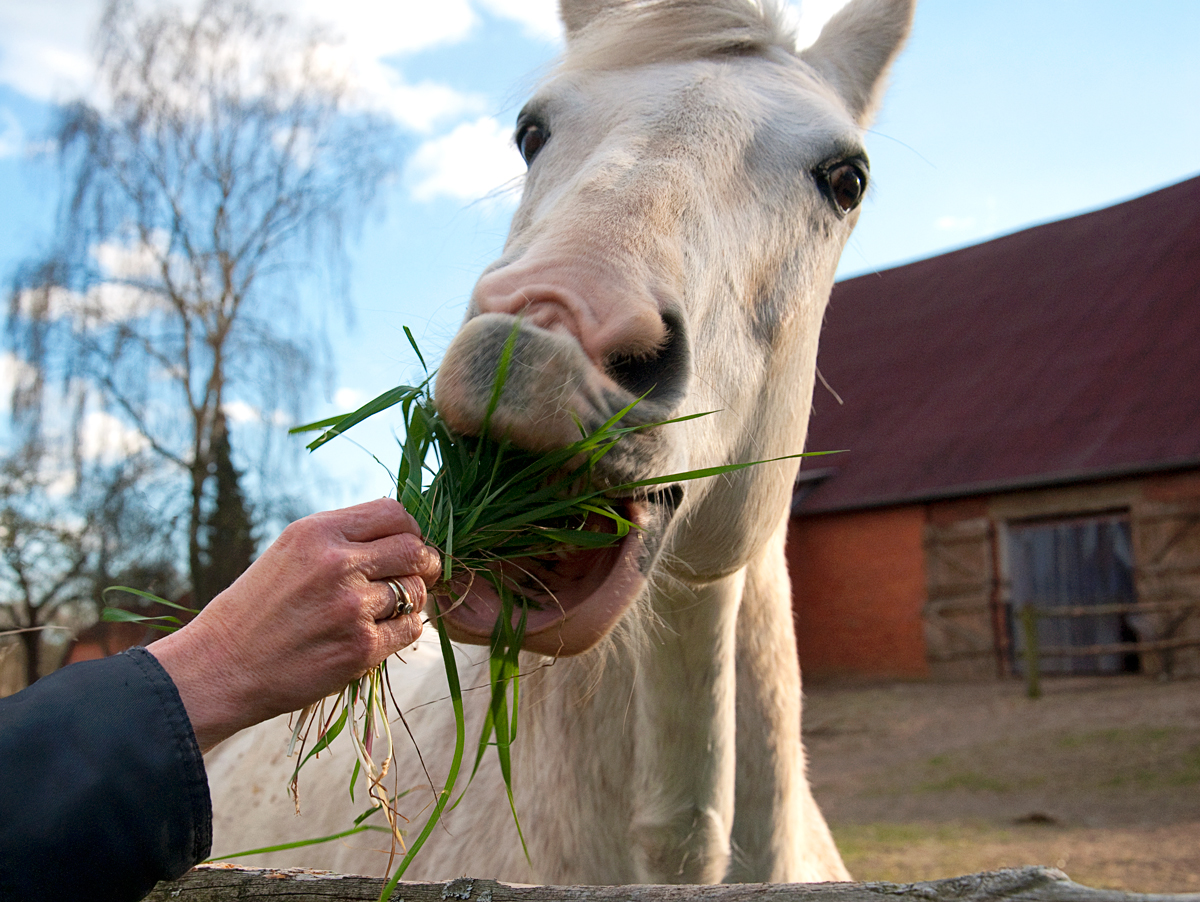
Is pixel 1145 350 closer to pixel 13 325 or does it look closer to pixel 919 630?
pixel 919 630

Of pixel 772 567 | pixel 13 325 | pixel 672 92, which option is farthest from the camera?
pixel 13 325

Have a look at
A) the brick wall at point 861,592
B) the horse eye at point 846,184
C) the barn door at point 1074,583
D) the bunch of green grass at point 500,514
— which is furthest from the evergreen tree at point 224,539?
the barn door at point 1074,583

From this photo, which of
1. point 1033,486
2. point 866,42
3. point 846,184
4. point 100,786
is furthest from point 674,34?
point 1033,486

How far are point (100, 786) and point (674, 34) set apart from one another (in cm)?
198

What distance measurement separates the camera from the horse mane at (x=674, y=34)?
7.25ft

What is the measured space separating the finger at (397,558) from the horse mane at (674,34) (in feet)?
4.93

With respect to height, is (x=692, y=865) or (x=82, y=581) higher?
(x=82, y=581)

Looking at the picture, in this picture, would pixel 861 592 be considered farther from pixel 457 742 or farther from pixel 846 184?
pixel 457 742

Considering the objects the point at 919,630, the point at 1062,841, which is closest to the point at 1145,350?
the point at 919,630

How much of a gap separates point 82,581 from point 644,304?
28.7ft

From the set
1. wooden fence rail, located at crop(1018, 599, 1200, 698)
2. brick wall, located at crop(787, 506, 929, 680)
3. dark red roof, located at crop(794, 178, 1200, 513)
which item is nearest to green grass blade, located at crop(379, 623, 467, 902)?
wooden fence rail, located at crop(1018, 599, 1200, 698)

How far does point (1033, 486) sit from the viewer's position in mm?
14570

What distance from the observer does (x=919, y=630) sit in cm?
1543

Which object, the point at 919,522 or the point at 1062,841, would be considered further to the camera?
the point at 919,522
